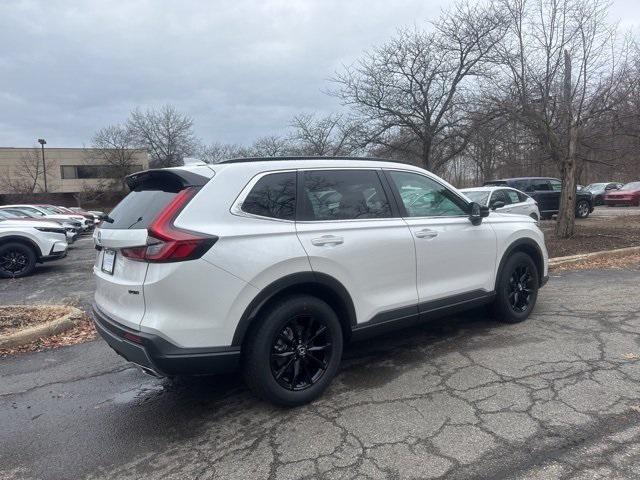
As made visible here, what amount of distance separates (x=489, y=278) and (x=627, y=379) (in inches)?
58.8

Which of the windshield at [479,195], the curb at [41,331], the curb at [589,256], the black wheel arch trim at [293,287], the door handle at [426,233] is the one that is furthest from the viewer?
the windshield at [479,195]

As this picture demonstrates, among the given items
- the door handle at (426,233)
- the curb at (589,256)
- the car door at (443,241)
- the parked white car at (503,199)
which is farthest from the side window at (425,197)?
the parked white car at (503,199)

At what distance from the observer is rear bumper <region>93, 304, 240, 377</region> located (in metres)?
2.98

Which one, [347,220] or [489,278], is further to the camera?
[489,278]

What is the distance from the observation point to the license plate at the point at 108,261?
3460 mm

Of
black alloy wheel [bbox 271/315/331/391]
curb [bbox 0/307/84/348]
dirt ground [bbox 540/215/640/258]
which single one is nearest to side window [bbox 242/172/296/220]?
black alloy wheel [bbox 271/315/331/391]

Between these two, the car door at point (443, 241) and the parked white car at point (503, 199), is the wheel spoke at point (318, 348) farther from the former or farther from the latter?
the parked white car at point (503, 199)

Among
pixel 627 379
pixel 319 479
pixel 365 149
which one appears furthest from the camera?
pixel 365 149

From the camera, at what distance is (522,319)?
527cm

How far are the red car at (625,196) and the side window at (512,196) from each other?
18.5 m

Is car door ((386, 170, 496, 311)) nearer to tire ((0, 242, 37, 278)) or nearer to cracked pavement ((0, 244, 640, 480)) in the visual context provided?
cracked pavement ((0, 244, 640, 480))

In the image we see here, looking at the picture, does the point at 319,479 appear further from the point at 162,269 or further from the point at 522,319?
the point at 522,319

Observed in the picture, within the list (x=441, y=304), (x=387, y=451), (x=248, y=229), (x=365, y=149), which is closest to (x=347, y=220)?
(x=248, y=229)

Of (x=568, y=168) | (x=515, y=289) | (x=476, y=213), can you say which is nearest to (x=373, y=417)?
(x=476, y=213)
